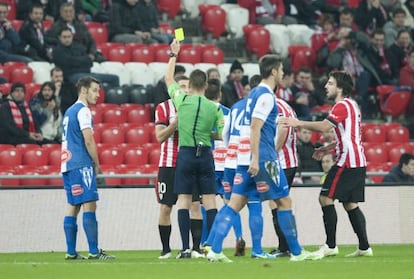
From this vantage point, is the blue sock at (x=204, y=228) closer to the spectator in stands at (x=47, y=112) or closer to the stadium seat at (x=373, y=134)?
the spectator in stands at (x=47, y=112)

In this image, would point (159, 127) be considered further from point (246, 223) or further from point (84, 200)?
point (246, 223)

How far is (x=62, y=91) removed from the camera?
21.8m

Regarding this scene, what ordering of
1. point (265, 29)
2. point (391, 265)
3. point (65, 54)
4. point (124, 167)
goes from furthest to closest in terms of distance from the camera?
point (265, 29) → point (65, 54) → point (124, 167) → point (391, 265)

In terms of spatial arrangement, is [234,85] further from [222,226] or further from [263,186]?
[222,226]

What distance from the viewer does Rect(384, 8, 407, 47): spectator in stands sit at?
1059 inches

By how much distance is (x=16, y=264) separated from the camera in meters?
14.8

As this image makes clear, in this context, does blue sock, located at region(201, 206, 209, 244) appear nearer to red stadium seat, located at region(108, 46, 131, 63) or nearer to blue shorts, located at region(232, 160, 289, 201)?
blue shorts, located at region(232, 160, 289, 201)

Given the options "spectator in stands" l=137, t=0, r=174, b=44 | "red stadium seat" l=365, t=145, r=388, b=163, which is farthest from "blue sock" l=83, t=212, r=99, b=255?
"spectator in stands" l=137, t=0, r=174, b=44

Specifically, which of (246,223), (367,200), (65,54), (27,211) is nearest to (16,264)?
(27,211)

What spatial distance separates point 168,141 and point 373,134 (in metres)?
8.87

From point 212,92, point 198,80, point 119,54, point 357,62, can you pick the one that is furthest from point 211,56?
point 198,80

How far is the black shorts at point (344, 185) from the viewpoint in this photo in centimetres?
1535

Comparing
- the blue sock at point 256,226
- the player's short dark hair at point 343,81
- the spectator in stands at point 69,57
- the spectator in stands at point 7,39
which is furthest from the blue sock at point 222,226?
the spectator in stands at point 7,39

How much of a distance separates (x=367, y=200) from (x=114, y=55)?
685cm
